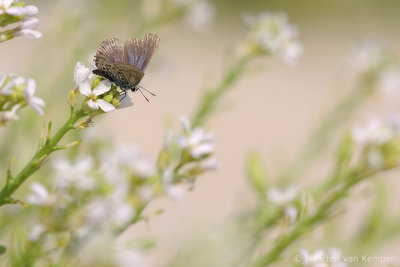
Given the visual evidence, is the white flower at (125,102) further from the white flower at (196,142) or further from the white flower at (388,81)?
the white flower at (388,81)

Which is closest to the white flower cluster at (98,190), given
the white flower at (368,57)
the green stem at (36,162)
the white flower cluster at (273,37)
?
the green stem at (36,162)

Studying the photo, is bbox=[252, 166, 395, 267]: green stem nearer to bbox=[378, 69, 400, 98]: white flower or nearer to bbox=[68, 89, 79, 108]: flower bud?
bbox=[68, 89, 79, 108]: flower bud

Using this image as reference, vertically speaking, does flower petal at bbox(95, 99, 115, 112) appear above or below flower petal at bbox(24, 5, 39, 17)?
below

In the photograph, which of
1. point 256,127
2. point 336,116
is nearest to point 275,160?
point 336,116

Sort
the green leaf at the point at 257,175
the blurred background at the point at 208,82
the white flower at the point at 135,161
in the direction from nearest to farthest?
the white flower at the point at 135,161
the green leaf at the point at 257,175
the blurred background at the point at 208,82

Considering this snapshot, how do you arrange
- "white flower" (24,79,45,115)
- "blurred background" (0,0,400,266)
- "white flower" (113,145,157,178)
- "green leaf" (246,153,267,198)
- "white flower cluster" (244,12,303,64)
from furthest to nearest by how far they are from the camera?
"blurred background" (0,0,400,266), "white flower cluster" (244,12,303,64), "green leaf" (246,153,267,198), "white flower" (113,145,157,178), "white flower" (24,79,45,115)

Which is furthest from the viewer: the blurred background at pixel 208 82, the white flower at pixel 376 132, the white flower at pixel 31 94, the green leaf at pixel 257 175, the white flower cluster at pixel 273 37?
the blurred background at pixel 208 82

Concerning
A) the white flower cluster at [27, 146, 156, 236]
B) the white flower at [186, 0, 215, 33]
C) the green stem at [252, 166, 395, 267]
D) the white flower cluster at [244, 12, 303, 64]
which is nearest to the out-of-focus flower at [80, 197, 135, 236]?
the white flower cluster at [27, 146, 156, 236]
